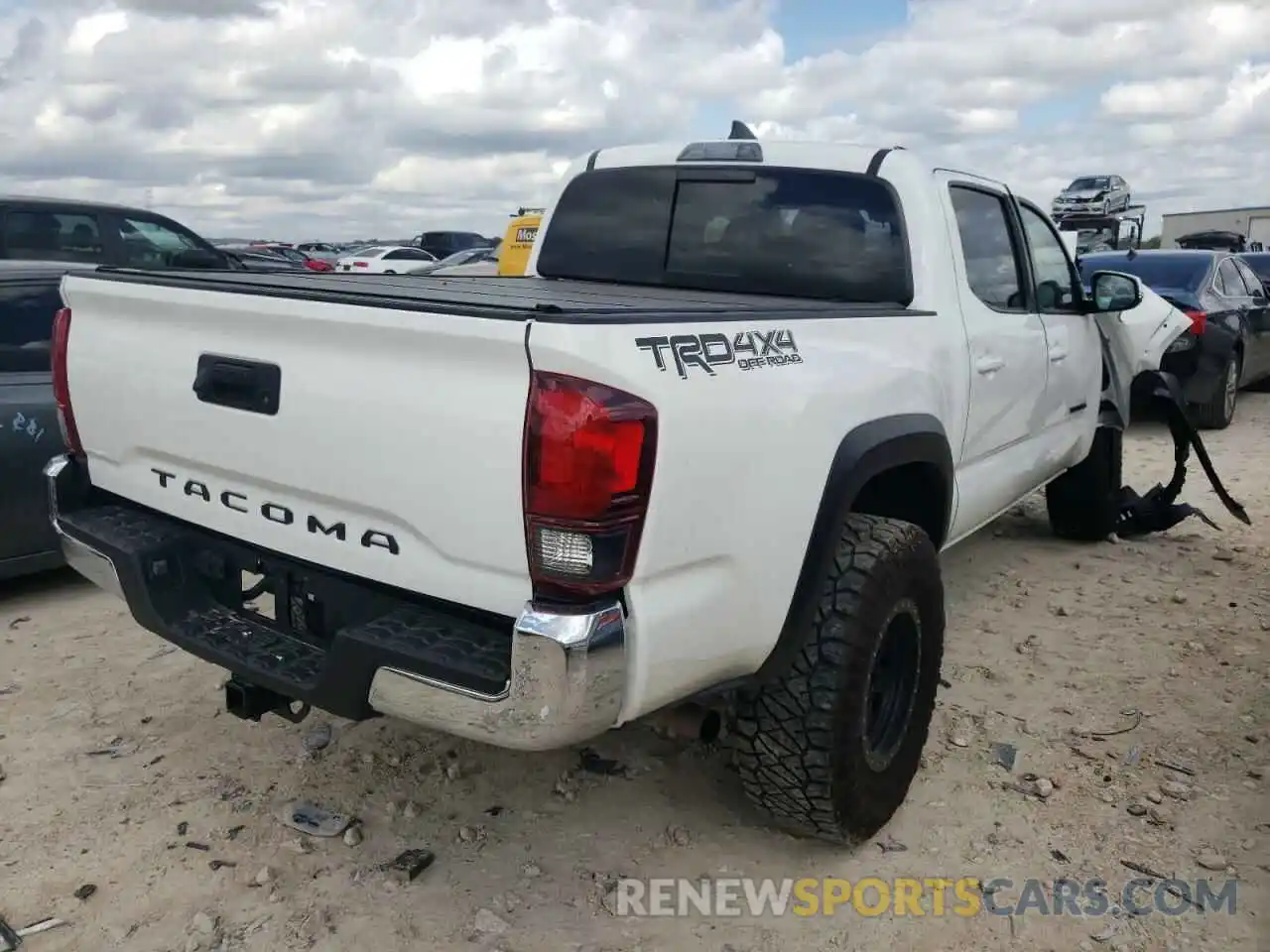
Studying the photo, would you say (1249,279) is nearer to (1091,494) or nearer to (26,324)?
(1091,494)

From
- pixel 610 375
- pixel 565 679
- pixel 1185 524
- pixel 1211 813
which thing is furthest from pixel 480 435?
pixel 1185 524

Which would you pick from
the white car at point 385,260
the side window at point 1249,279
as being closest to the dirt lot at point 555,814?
the side window at point 1249,279

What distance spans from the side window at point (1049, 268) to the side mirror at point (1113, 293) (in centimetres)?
9

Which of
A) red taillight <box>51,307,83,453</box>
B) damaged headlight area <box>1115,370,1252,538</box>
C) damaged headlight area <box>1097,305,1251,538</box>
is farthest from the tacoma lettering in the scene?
damaged headlight area <box>1115,370,1252,538</box>

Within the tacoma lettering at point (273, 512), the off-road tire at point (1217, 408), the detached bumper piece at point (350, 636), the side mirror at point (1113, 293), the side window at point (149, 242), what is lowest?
the off-road tire at point (1217, 408)

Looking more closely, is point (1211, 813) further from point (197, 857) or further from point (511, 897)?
point (197, 857)

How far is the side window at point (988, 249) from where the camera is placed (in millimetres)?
3787

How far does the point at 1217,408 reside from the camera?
30.6ft

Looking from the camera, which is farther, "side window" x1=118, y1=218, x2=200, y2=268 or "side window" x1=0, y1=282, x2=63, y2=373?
"side window" x1=118, y1=218, x2=200, y2=268

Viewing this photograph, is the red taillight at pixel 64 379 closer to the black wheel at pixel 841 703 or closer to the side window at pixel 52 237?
the black wheel at pixel 841 703

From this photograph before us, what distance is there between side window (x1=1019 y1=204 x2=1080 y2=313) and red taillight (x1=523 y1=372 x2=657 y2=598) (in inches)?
116

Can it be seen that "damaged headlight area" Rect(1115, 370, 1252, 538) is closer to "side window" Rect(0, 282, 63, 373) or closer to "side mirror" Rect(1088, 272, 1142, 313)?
"side mirror" Rect(1088, 272, 1142, 313)

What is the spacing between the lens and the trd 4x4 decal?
7.04 feet

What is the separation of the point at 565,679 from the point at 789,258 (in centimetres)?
212
